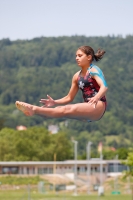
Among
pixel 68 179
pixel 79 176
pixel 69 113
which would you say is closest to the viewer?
pixel 69 113

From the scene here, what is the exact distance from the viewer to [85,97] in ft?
38.2

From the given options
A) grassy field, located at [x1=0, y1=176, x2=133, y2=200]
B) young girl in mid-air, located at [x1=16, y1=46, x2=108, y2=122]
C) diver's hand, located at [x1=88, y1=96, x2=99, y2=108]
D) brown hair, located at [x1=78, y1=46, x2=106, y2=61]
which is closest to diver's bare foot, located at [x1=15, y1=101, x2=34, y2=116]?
young girl in mid-air, located at [x1=16, y1=46, x2=108, y2=122]

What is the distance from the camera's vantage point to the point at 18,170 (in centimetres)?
14500

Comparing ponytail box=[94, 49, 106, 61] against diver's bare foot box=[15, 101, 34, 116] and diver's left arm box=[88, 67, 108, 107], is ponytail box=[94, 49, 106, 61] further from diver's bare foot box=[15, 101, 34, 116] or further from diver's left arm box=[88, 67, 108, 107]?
diver's bare foot box=[15, 101, 34, 116]

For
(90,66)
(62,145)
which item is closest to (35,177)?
(62,145)

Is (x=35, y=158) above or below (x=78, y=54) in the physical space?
above

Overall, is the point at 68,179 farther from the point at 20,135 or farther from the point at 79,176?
the point at 20,135

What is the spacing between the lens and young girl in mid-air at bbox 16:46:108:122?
1119 centimetres

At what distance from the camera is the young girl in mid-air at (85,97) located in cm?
1119

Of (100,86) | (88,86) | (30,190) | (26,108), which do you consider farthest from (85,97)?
(30,190)

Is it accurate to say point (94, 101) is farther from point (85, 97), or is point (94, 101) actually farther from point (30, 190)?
point (30, 190)

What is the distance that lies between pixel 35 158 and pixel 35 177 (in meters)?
26.7

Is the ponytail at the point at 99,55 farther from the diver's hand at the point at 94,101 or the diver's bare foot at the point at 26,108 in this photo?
the diver's bare foot at the point at 26,108

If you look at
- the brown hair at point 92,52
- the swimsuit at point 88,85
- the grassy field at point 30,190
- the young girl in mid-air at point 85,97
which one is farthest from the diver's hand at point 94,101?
the grassy field at point 30,190
